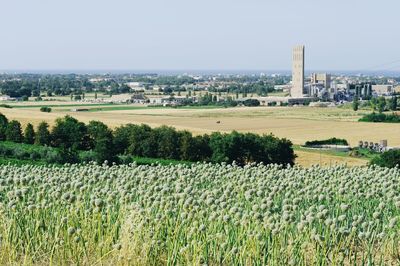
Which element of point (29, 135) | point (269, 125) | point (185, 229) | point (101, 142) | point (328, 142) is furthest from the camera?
point (269, 125)

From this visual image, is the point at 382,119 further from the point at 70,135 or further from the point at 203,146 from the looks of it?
the point at 70,135

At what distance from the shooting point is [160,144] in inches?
2675

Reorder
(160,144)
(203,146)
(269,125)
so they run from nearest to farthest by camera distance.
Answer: (203,146)
(160,144)
(269,125)

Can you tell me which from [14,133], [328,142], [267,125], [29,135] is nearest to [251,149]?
[29,135]

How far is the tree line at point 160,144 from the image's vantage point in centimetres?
6347

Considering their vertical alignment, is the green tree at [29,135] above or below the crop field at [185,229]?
below

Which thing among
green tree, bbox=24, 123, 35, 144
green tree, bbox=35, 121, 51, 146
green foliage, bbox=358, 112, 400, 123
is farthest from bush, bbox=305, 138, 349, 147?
green foliage, bbox=358, 112, 400, 123

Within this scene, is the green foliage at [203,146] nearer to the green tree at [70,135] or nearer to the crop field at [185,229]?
the green tree at [70,135]

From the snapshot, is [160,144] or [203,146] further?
[160,144]

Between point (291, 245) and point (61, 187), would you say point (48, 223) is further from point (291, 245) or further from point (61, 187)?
point (291, 245)

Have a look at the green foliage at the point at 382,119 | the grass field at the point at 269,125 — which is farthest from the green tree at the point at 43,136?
the green foliage at the point at 382,119

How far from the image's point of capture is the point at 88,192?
1638 centimetres

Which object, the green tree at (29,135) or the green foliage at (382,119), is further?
the green foliage at (382,119)

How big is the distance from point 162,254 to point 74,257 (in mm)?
1544
